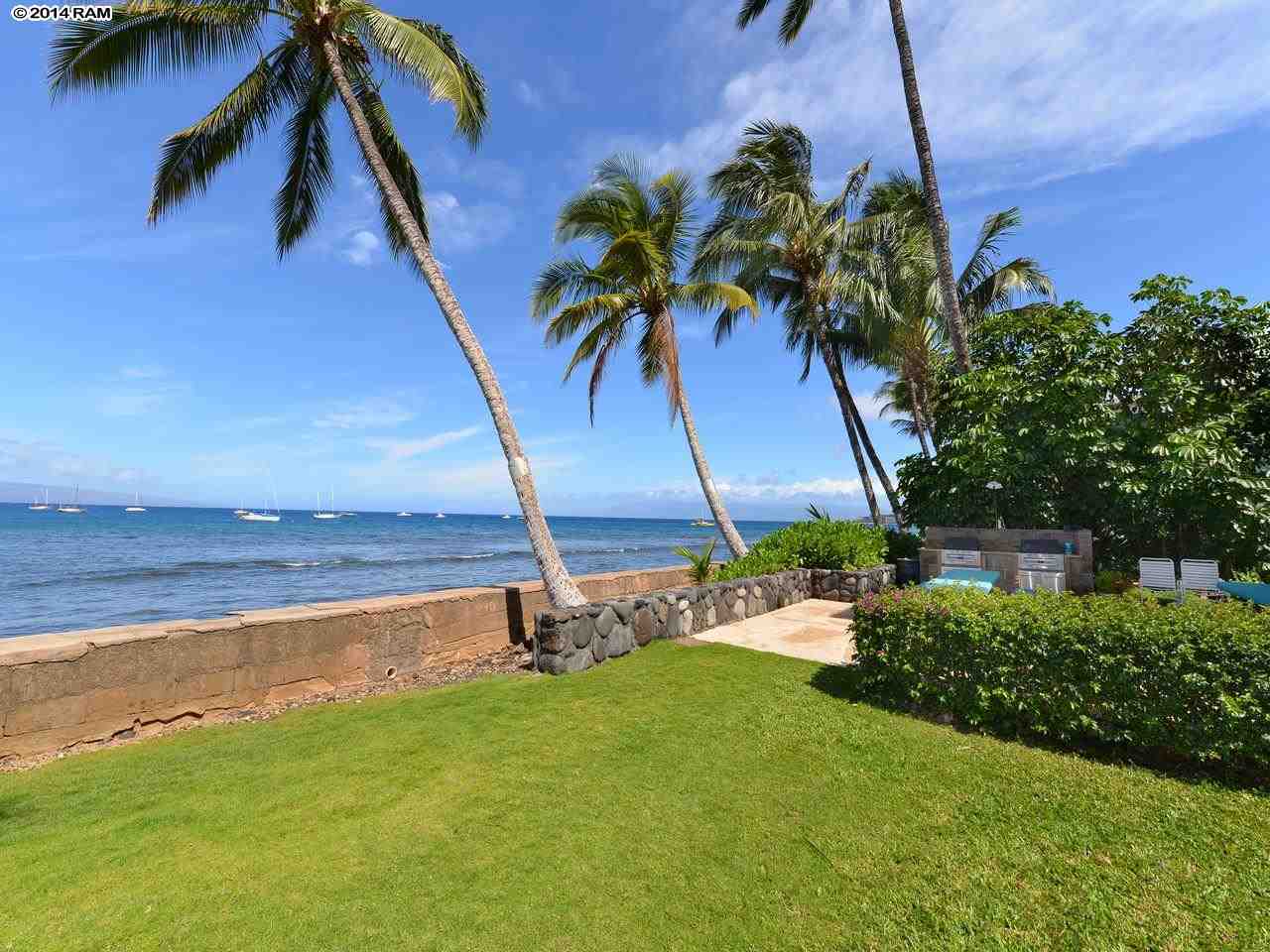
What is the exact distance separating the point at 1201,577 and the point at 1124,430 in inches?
112

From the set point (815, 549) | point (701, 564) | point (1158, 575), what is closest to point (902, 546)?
point (815, 549)

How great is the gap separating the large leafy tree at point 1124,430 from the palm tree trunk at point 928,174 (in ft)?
3.00

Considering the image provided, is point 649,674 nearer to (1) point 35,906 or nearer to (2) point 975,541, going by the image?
(1) point 35,906

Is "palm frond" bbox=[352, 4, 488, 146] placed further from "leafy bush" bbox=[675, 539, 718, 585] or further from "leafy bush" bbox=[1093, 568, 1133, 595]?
"leafy bush" bbox=[1093, 568, 1133, 595]

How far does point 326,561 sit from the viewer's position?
2844 cm

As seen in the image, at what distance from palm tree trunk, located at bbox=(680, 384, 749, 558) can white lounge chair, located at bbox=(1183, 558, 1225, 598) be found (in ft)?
24.1

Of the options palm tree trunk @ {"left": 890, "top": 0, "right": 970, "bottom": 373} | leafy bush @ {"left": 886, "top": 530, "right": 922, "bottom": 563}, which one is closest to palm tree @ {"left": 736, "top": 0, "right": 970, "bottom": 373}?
palm tree trunk @ {"left": 890, "top": 0, "right": 970, "bottom": 373}

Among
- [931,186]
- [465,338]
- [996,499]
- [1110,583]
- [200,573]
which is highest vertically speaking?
[931,186]

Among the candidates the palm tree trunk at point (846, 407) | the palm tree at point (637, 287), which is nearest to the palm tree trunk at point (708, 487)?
the palm tree at point (637, 287)

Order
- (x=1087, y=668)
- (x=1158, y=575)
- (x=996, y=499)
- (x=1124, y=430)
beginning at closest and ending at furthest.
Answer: (x=1087, y=668) → (x=1158, y=575) → (x=1124, y=430) → (x=996, y=499)

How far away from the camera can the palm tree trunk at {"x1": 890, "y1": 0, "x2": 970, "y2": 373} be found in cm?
1052

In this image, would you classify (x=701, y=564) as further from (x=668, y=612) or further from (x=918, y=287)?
(x=918, y=287)

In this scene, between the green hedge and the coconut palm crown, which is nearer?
the green hedge

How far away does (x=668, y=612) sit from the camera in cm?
780
